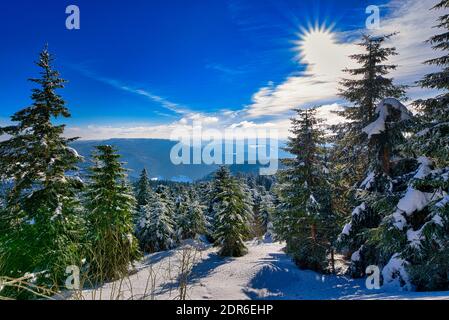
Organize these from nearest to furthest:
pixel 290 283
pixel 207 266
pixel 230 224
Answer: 1. pixel 290 283
2. pixel 207 266
3. pixel 230 224

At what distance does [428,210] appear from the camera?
968cm

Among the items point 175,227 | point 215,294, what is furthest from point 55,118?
point 175,227

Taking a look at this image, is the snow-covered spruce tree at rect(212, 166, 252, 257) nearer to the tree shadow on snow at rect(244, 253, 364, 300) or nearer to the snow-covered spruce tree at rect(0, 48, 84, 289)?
the tree shadow on snow at rect(244, 253, 364, 300)

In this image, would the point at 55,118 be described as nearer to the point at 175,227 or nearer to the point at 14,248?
the point at 14,248

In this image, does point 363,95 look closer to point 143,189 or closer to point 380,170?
point 380,170

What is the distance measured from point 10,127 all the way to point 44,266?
6431 mm

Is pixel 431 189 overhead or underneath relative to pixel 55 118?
underneath

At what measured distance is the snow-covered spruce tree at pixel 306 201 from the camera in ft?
68.1

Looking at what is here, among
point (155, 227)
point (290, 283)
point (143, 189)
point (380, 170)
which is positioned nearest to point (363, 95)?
point (380, 170)

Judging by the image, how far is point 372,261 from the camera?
15.5 m

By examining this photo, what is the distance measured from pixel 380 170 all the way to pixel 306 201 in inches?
267

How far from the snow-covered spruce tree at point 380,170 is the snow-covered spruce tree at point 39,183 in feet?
42.1

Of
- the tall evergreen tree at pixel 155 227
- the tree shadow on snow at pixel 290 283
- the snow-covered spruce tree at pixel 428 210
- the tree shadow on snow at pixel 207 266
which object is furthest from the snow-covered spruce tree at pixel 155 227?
the snow-covered spruce tree at pixel 428 210

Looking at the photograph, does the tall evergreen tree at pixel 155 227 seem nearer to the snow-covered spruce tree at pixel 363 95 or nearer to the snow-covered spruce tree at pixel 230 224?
the snow-covered spruce tree at pixel 230 224
